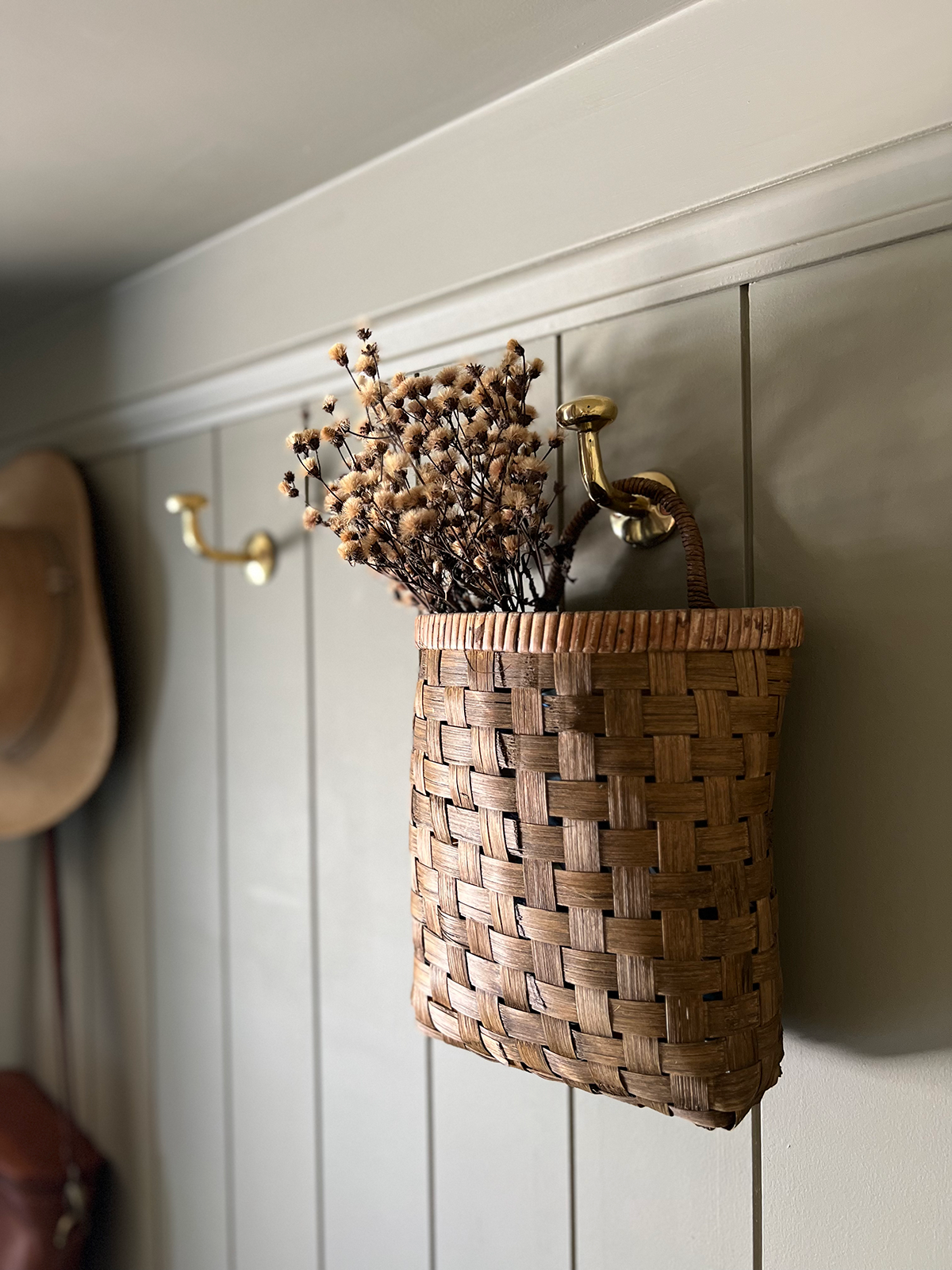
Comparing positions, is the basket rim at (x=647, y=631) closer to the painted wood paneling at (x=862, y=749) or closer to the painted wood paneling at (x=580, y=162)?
the painted wood paneling at (x=862, y=749)

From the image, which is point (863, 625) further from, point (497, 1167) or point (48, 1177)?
point (48, 1177)

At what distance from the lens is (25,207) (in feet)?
3.36

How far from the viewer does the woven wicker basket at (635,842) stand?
0.59m

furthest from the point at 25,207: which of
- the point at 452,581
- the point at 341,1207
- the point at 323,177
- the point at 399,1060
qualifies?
the point at 341,1207

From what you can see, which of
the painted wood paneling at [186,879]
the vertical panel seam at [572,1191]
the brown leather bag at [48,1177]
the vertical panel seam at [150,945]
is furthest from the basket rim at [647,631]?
the brown leather bag at [48,1177]

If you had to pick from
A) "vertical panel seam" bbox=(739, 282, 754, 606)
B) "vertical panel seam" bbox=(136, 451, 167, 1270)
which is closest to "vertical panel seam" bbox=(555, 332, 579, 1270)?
"vertical panel seam" bbox=(739, 282, 754, 606)

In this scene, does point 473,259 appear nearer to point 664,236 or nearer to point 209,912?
point 664,236

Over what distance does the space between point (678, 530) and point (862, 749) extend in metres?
0.20

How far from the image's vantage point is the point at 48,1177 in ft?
4.13

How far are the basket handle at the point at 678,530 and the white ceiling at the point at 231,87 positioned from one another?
0.33m

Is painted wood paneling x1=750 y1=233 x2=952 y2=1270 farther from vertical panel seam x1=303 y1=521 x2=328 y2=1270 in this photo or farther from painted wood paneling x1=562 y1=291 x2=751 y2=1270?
vertical panel seam x1=303 y1=521 x2=328 y2=1270

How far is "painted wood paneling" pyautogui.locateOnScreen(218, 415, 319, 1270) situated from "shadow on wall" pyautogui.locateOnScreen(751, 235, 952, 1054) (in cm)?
55

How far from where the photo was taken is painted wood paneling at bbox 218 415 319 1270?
107 cm

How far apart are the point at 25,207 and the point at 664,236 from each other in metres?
0.69
